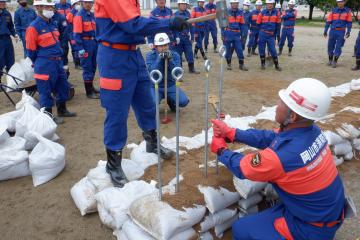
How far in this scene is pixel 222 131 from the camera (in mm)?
2561

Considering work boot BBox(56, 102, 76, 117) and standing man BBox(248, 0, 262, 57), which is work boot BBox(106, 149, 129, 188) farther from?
standing man BBox(248, 0, 262, 57)

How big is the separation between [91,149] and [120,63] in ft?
5.92

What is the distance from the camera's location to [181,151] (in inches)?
147

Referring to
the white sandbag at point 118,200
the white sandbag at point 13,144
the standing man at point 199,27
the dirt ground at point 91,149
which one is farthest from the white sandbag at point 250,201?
the standing man at point 199,27

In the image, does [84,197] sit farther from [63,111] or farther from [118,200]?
[63,111]

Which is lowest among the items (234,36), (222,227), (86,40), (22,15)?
(222,227)

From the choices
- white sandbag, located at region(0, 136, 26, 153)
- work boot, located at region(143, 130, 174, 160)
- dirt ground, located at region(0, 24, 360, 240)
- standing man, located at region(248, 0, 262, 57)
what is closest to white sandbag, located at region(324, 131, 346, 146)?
dirt ground, located at region(0, 24, 360, 240)

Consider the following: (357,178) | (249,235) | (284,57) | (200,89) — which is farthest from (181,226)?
(284,57)

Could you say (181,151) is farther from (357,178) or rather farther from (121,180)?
(357,178)

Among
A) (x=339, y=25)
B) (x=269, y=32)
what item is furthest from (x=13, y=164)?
(x=339, y=25)

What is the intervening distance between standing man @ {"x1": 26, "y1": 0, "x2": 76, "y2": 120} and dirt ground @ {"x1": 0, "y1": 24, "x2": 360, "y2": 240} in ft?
2.07

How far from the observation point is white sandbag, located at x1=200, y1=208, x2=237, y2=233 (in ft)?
8.33

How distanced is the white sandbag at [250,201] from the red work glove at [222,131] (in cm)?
57

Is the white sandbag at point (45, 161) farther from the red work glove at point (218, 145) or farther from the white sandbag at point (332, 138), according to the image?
the white sandbag at point (332, 138)
